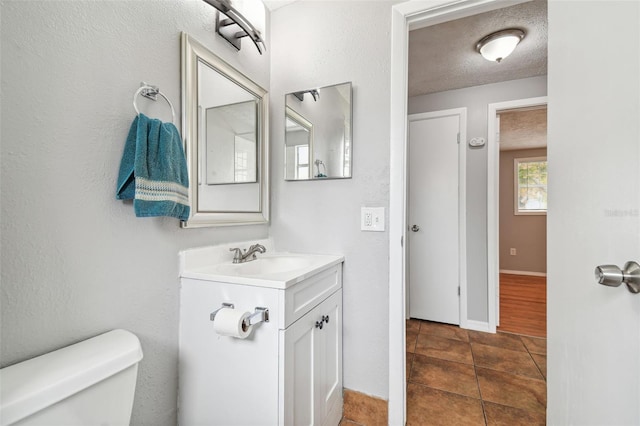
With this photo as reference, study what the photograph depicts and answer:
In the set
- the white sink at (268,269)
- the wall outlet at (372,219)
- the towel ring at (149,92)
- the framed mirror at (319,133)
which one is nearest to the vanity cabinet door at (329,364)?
the white sink at (268,269)

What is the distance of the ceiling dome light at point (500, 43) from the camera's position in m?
1.86

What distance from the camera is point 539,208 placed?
4754 millimetres

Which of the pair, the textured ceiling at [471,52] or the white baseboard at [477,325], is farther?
the white baseboard at [477,325]

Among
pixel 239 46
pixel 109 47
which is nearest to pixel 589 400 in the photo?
pixel 109 47

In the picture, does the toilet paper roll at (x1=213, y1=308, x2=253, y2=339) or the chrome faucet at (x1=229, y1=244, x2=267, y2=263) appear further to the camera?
the chrome faucet at (x1=229, y1=244, x2=267, y2=263)

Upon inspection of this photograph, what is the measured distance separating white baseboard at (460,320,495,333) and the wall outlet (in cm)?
187

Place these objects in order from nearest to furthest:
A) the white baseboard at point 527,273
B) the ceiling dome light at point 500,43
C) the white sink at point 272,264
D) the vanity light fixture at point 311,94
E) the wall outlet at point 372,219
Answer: the white sink at point 272,264 → the wall outlet at point 372,219 → the vanity light fixture at point 311,94 → the ceiling dome light at point 500,43 → the white baseboard at point 527,273

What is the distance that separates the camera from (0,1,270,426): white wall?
0.68 meters

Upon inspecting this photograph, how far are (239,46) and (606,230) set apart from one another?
1582mm

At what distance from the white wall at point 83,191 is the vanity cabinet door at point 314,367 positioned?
486 mm

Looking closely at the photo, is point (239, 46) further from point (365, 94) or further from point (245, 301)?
point (245, 301)

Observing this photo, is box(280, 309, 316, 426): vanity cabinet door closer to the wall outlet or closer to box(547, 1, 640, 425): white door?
the wall outlet

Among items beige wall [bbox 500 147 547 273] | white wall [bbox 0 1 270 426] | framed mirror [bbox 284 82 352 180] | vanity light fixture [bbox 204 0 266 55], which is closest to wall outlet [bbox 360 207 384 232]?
framed mirror [bbox 284 82 352 180]

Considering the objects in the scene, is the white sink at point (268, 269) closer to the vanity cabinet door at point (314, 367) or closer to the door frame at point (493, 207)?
the vanity cabinet door at point (314, 367)
